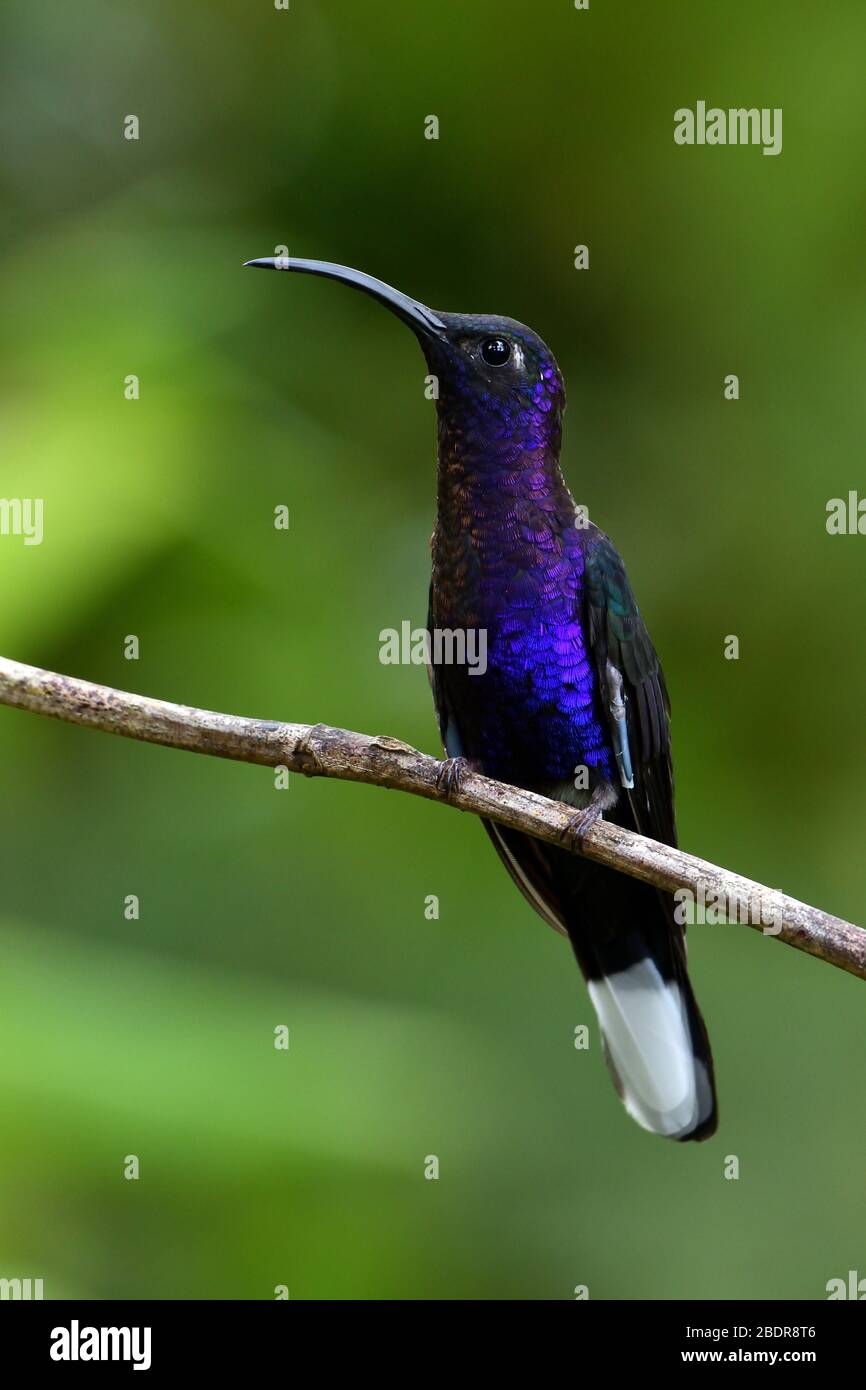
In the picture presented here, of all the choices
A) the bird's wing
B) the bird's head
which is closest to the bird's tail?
the bird's wing

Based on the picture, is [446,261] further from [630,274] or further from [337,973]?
[337,973]

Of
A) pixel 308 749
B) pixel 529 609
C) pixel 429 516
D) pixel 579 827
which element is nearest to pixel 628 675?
pixel 529 609

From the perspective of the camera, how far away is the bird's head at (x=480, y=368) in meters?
2.85

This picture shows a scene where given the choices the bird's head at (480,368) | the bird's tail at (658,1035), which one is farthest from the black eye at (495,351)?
the bird's tail at (658,1035)

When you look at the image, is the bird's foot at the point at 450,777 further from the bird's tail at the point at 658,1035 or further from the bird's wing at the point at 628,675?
the bird's tail at the point at 658,1035

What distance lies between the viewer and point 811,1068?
466 centimetres

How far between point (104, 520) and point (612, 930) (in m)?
2.26

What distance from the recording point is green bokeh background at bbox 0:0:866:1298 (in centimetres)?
445

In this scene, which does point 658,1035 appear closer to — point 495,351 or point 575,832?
point 575,832

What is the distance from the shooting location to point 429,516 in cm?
497

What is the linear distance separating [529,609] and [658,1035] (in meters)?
1.18

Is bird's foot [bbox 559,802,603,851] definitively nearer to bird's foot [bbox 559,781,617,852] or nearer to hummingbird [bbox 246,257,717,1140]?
bird's foot [bbox 559,781,617,852]

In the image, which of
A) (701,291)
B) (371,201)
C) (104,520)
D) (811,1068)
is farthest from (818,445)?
(104,520)
